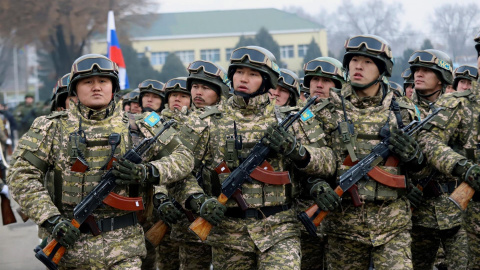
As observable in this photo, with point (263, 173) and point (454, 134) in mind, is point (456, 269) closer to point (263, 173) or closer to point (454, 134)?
point (454, 134)

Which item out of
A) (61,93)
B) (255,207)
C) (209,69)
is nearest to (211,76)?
(209,69)

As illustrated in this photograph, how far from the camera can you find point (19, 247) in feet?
37.4

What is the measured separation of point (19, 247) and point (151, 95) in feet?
11.5

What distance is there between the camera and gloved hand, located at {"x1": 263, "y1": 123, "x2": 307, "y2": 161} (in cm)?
550

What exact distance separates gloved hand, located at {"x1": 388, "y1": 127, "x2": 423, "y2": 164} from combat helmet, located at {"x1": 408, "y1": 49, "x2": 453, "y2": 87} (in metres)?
2.01

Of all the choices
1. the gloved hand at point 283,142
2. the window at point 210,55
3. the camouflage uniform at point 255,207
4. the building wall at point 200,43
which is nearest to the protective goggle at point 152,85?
the camouflage uniform at point 255,207

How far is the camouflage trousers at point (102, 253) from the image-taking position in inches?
209

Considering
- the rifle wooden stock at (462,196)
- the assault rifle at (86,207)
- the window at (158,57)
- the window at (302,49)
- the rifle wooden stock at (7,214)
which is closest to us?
the assault rifle at (86,207)

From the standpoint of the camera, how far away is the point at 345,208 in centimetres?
609

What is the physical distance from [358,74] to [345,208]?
Result: 1.18 meters

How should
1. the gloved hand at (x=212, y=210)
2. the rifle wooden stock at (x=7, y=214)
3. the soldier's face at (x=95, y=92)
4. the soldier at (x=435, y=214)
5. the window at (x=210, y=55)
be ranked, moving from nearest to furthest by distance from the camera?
the gloved hand at (x=212, y=210)
the soldier's face at (x=95, y=92)
the soldier at (x=435, y=214)
the rifle wooden stock at (x=7, y=214)
the window at (x=210, y=55)

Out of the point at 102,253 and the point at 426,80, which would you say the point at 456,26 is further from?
the point at 102,253

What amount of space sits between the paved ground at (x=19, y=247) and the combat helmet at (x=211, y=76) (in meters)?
3.77

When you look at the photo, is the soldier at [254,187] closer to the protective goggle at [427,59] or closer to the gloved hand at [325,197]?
the gloved hand at [325,197]
